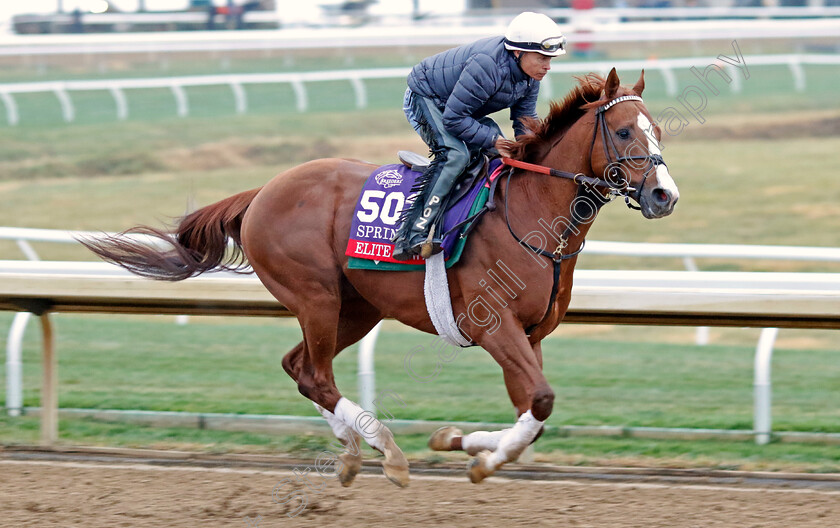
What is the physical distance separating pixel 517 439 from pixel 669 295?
1063mm

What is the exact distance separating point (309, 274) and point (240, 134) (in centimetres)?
1141

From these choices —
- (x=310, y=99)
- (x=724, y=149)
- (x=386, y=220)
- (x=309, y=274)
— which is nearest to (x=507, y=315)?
(x=386, y=220)

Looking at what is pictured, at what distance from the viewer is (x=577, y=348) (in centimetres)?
688

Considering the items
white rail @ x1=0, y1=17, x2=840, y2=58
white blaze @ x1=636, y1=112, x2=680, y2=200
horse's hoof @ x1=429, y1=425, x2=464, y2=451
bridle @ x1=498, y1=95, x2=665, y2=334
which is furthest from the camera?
white rail @ x1=0, y1=17, x2=840, y2=58

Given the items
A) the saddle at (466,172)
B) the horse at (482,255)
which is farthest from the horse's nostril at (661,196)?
the saddle at (466,172)

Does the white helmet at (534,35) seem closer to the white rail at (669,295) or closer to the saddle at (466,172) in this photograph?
the saddle at (466,172)

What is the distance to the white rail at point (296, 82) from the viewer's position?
51.8 feet

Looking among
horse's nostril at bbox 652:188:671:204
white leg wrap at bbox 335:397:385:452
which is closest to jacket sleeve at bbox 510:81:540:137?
horse's nostril at bbox 652:188:671:204

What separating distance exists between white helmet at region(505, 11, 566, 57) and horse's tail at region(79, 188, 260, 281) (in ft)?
4.85

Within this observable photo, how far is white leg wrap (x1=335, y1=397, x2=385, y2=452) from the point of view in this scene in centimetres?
418

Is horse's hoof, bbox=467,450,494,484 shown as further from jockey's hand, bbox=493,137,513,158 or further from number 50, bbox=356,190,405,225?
jockey's hand, bbox=493,137,513,158

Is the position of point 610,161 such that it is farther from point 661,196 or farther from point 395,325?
point 395,325

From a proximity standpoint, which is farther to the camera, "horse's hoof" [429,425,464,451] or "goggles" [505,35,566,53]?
"horse's hoof" [429,425,464,451]

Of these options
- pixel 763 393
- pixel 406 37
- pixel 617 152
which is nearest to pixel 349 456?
pixel 617 152
